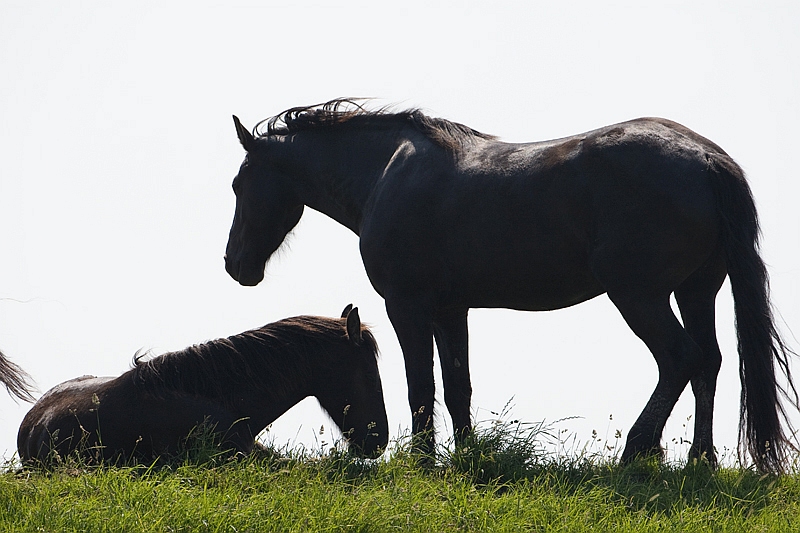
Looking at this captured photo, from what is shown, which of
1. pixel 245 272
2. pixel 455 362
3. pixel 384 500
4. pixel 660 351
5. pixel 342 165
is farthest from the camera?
pixel 245 272

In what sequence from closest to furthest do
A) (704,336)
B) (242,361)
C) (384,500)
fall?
(384,500) < (704,336) < (242,361)

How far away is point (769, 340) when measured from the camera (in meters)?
6.62

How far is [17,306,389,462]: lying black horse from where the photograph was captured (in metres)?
6.91

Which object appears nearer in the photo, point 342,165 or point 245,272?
point 342,165

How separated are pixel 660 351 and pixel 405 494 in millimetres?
2062

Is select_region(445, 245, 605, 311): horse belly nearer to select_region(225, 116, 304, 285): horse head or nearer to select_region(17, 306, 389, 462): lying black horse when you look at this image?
select_region(17, 306, 389, 462): lying black horse

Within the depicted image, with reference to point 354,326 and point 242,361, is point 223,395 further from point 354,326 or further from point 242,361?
point 354,326

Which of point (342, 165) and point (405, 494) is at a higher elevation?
point (342, 165)

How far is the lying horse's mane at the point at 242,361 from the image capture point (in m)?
7.16

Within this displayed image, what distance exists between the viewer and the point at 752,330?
6.65m

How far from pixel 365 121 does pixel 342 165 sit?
441mm

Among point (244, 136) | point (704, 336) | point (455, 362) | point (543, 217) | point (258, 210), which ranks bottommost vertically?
point (455, 362)

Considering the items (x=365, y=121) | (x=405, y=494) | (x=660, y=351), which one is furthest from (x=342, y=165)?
(x=405, y=494)

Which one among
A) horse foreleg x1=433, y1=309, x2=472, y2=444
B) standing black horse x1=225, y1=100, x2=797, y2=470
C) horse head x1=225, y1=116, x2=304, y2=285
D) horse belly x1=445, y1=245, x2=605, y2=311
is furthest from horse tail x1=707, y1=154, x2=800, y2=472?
horse head x1=225, y1=116, x2=304, y2=285
